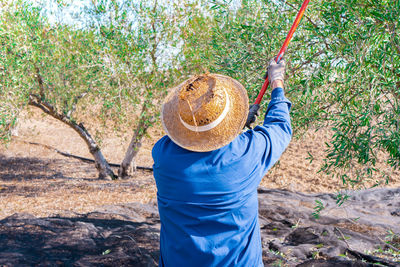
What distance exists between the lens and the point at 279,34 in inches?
175

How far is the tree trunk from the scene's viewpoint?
10302mm

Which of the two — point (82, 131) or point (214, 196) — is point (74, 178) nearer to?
point (82, 131)

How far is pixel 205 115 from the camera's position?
1977mm

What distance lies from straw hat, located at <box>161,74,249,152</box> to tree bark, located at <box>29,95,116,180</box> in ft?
29.2

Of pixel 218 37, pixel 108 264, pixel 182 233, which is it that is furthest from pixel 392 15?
pixel 108 264

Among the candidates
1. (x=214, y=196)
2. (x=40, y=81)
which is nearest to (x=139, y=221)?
(x=40, y=81)

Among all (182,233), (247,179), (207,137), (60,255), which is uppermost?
(207,137)

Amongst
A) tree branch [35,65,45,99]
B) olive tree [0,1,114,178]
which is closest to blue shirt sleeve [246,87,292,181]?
olive tree [0,1,114,178]

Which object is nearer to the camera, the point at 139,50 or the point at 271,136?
the point at 271,136

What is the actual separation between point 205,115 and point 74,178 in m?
12.1

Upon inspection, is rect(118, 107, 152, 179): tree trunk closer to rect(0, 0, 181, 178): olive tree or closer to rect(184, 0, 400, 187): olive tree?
rect(0, 0, 181, 178): olive tree

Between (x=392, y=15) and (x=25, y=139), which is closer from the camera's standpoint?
(x=392, y=15)

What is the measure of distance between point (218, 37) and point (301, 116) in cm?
208

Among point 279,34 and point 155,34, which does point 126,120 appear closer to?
point 155,34
